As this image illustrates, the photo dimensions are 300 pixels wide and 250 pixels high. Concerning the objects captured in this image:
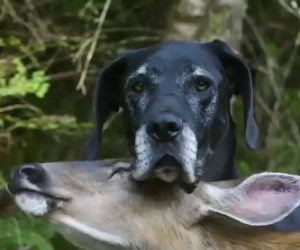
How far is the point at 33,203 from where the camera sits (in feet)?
11.9

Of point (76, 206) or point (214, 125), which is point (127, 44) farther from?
point (76, 206)

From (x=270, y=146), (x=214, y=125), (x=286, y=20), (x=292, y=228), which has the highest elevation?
(x=214, y=125)

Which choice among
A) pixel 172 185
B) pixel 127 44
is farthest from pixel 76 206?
pixel 127 44

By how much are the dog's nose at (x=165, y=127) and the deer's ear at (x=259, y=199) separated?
0.28 m

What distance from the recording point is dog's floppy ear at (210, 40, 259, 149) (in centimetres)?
458

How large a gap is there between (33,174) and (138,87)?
0.87 m

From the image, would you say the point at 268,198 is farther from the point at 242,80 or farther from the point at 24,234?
the point at 24,234

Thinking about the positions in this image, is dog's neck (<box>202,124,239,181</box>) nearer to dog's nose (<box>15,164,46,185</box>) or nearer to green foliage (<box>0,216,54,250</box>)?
dog's nose (<box>15,164,46,185</box>)

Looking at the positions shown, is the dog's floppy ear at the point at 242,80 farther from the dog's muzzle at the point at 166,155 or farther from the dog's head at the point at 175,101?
the dog's muzzle at the point at 166,155

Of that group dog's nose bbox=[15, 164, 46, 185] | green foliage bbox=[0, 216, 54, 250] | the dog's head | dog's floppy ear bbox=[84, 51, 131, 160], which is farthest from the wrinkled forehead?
green foliage bbox=[0, 216, 54, 250]

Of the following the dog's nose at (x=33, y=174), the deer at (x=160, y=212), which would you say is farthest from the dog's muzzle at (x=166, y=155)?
the dog's nose at (x=33, y=174)

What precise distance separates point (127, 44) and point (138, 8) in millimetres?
362

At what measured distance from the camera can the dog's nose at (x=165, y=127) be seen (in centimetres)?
392

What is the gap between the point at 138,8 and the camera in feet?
25.2
